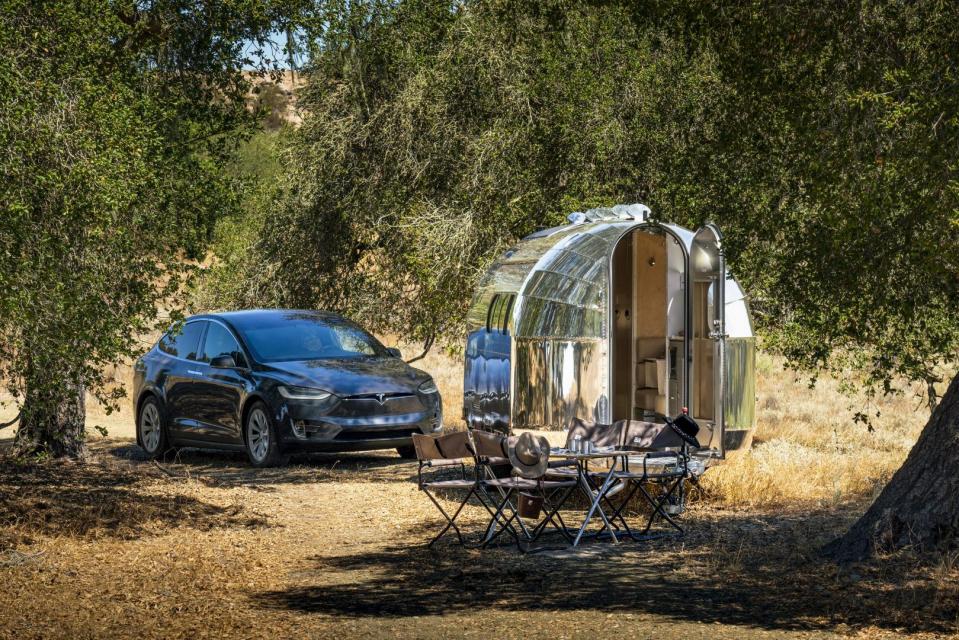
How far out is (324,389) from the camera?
1362 cm

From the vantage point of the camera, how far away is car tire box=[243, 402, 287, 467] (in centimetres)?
1368

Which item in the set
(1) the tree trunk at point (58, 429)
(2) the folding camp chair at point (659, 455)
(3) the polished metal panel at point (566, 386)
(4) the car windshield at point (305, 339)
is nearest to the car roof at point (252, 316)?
(4) the car windshield at point (305, 339)

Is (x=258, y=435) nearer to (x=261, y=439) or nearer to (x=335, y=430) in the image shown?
(x=261, y=439)

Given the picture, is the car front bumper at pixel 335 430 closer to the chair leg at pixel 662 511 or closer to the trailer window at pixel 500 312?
the trailer window at pixel 500 312

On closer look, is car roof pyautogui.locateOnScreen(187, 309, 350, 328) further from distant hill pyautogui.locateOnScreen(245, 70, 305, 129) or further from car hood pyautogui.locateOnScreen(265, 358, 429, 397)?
distant hill pyautogui.locateOnScreen(245, 70, 305, 129)

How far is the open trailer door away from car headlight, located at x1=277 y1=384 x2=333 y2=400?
3914 millimetres

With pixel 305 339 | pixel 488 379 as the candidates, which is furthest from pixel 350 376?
pixel 488 379

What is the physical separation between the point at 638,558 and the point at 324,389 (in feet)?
19.0

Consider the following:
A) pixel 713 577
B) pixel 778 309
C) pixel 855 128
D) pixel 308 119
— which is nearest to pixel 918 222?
pixel 855 128

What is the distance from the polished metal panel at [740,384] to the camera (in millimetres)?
11109

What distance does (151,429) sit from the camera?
1528 cm

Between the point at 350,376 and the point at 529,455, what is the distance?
5.44m

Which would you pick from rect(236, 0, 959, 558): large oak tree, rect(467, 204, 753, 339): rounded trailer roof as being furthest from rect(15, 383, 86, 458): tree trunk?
rect(236, 0, 959, 558): large oak tree

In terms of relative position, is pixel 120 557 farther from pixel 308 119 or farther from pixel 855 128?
pixel 308 119
